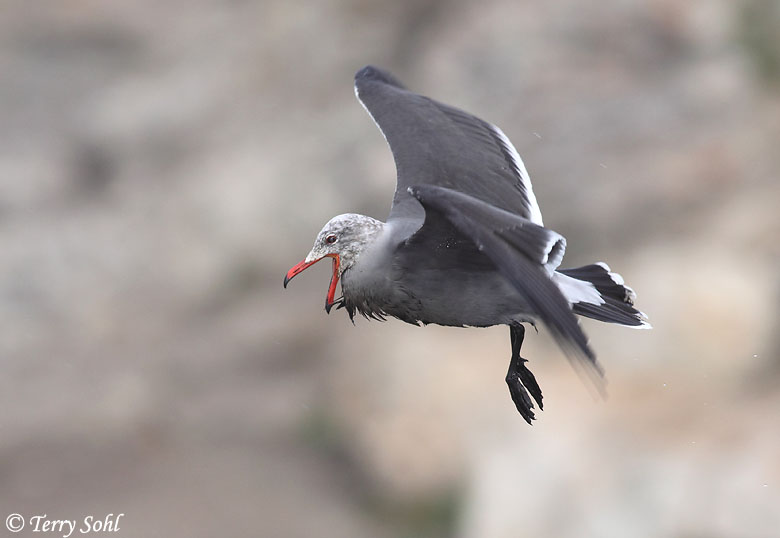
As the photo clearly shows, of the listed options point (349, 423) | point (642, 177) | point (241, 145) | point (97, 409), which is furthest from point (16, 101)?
point (642, 177)

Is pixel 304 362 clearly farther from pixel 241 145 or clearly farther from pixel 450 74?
pixel 450 74

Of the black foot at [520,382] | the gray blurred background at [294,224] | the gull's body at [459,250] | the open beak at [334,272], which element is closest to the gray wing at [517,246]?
the gull's body at [459,250]

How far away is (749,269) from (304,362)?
597cm

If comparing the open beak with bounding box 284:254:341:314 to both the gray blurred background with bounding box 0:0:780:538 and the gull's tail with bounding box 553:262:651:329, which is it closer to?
the gull's tail with bounding box 553:262:651:329

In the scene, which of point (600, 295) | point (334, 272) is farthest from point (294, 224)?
point (334, 272)

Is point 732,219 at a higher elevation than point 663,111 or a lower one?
lower

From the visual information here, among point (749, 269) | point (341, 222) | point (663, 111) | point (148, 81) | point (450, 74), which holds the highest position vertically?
A: point (148, 81)

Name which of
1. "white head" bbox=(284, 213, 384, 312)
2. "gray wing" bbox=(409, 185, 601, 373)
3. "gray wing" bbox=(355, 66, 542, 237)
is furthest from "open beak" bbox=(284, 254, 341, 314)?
"gray wing" bbox=(409, 185, 601, 373)

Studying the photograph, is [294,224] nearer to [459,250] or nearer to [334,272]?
[334,272]

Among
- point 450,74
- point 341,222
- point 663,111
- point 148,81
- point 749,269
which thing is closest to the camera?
point 341,222

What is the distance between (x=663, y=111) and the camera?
11781 mm

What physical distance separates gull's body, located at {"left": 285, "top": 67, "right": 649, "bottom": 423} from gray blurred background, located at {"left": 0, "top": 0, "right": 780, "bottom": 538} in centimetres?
607

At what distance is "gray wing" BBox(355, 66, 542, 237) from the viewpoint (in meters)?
Answer: 4.77

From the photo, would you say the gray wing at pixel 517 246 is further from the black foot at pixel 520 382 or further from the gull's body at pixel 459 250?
the black foot at pixel 520 382
